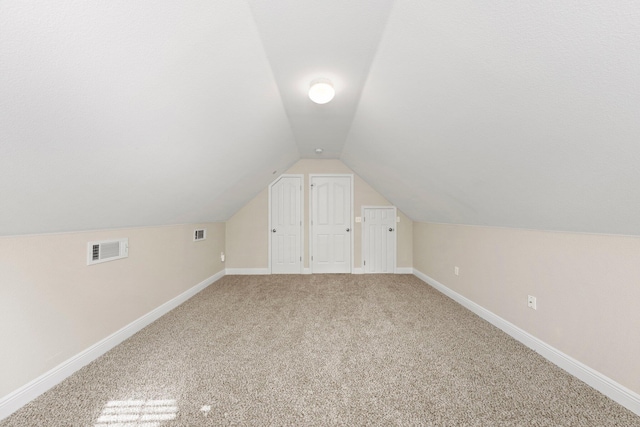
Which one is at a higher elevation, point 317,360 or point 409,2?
point 409,2

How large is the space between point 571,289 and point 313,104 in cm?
259

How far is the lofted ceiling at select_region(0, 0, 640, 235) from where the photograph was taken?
3.06ft

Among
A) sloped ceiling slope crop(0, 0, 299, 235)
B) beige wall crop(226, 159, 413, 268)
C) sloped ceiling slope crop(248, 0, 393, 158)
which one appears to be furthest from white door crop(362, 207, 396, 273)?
sloped ceiling slope crop(0, 0, 299, 235)

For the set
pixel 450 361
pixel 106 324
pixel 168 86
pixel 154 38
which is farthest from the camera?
pixel 106 324

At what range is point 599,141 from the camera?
3.82ft

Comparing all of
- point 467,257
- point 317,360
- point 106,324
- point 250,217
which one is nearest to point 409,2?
point 317,360

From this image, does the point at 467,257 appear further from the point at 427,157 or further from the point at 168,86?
the point at 168,86

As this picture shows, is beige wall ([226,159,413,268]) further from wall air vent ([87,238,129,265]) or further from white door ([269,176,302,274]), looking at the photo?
wall air vent ([87,238,129,265])

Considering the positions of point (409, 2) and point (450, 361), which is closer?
point (409, 2)

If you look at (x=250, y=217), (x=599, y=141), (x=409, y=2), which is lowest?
(x=250, y=217)

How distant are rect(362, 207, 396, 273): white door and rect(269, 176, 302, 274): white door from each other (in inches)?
51.8

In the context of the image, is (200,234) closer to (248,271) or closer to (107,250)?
(248,271)

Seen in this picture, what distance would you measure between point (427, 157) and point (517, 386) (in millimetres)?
1831

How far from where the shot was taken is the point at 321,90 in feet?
6.50
